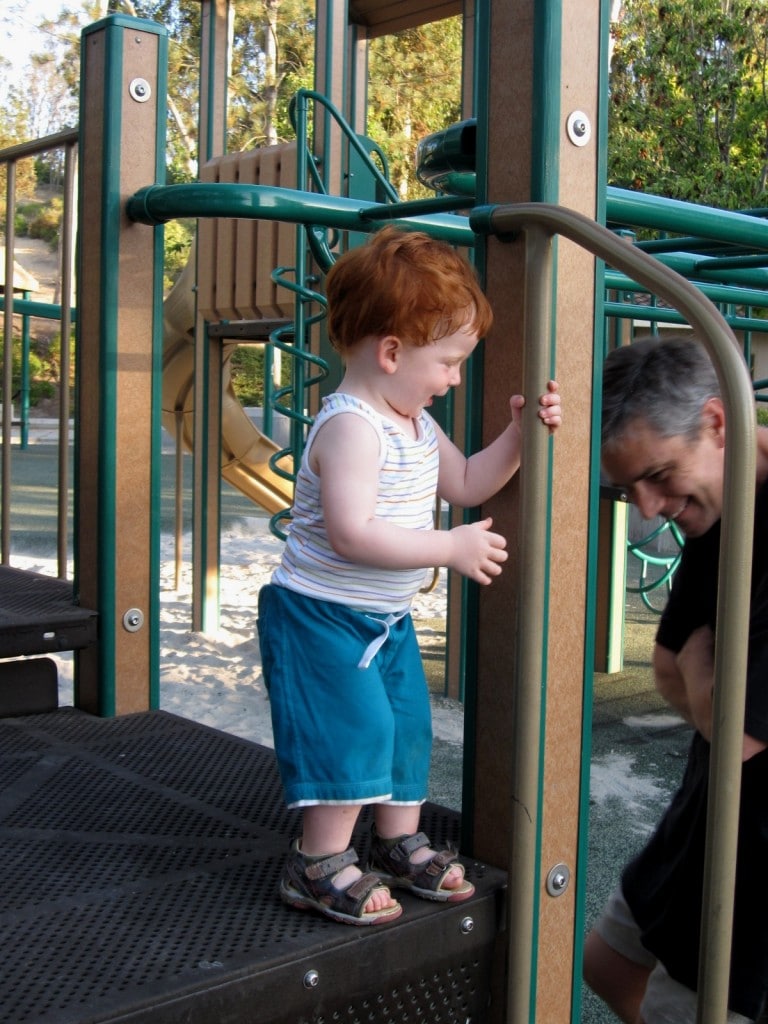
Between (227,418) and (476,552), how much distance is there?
655cm

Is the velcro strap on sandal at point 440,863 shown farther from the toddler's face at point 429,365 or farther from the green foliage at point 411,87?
the green foliage at point 411,87

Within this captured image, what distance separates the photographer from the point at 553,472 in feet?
5.05

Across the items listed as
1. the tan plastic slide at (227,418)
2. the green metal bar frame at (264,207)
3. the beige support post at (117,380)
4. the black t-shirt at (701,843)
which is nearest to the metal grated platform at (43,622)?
the beige support post at (117,380)

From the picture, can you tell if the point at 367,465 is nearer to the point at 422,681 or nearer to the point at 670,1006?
the point at 422,681

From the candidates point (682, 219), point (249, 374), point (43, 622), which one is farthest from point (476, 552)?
point (249, 374)

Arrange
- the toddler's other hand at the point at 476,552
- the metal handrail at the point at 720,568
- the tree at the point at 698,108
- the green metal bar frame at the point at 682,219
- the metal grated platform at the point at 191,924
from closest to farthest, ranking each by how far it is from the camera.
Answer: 1. the metal handrail at the point at 720,568
2. the metal grated platform at the point at 191,924
3. the toddler's other hand at the point at 476,552
4. the green metal bar frame at the point at 682,219
5. the tree at the point at 698,108

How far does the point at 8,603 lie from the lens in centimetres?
257

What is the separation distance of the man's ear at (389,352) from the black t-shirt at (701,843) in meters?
0.52

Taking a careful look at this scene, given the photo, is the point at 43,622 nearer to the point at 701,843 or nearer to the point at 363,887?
the point at 363,887

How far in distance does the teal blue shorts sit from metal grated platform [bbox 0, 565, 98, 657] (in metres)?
0.91

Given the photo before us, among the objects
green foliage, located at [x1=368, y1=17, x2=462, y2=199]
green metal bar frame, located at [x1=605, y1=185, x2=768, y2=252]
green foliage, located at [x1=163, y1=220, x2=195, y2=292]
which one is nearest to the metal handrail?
green metal bar frame, located at [x1=605, y1=185, x2=768, y2=252]

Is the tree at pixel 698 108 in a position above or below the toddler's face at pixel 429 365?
above

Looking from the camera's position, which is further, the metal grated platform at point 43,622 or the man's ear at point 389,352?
the metal grated platform at point 43,622

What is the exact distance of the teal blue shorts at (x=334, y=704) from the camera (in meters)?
1.52
